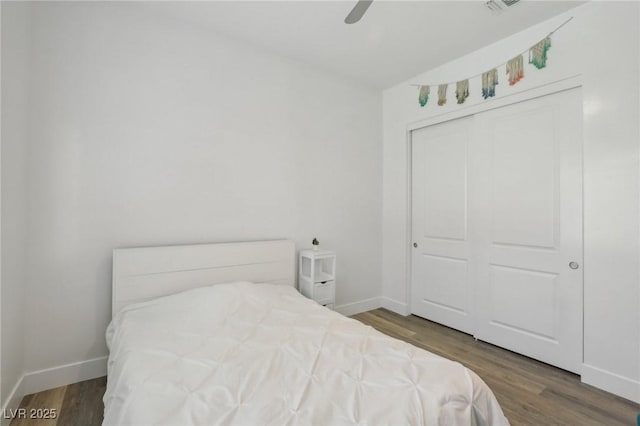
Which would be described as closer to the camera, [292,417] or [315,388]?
[292,417]

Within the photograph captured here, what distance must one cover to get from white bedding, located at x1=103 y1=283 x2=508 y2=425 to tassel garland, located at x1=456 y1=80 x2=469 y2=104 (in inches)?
95.0

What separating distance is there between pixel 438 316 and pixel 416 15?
111 inches

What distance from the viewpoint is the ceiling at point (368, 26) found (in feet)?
7.23

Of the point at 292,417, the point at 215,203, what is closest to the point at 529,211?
the point at 292,417

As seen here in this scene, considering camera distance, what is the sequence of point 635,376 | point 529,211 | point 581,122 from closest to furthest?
point 635,376
point 581,122
point 529,211

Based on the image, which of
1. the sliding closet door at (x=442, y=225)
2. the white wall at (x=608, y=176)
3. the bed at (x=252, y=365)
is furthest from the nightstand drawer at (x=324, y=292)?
the white wall at (x=608, y=176)

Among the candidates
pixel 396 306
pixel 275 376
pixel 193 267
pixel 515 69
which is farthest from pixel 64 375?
pixel 515 69

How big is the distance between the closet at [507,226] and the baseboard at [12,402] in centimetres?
333

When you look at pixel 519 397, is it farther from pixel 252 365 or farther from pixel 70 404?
pixel 70 404

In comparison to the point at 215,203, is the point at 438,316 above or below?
below

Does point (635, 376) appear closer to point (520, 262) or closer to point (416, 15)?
point (520, 262)

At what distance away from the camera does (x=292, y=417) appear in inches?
40.3

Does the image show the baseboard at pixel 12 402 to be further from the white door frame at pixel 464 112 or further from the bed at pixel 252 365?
the white door frame at pixel 464 112

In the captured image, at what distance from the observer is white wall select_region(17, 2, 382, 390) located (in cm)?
194
